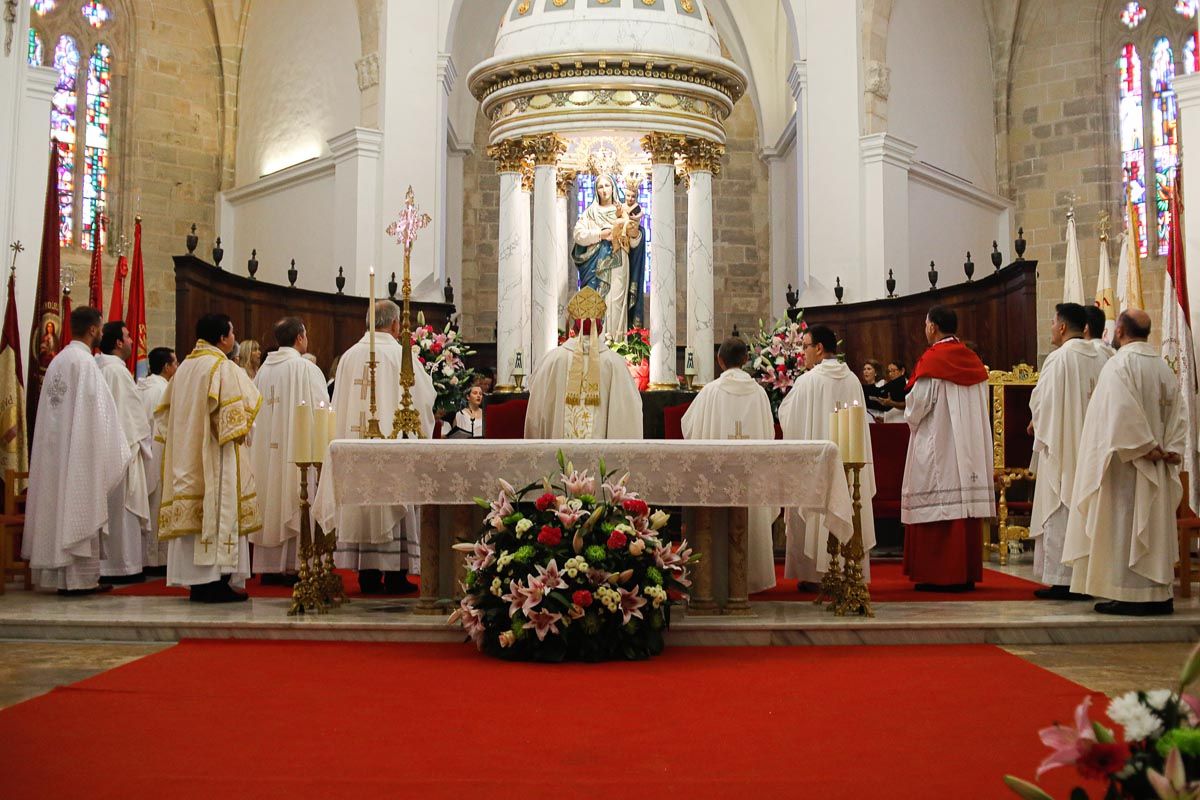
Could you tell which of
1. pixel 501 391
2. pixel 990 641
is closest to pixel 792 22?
pixel 501 391

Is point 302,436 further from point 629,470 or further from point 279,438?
point 279,438

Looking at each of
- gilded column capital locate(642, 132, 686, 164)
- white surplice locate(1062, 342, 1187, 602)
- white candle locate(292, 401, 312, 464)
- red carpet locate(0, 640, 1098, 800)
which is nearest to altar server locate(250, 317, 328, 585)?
white candle locate(292, 401, 312, 464)

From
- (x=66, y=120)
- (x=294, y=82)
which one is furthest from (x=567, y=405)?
(x=66, y=120)

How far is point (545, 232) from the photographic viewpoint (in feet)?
39.1

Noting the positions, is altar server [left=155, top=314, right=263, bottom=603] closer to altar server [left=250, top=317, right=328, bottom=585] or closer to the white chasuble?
the white chasuble

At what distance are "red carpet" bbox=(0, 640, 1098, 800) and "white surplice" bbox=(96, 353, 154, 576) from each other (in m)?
2.74

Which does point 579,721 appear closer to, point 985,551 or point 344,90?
point 985,551

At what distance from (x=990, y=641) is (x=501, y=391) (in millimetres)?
6419

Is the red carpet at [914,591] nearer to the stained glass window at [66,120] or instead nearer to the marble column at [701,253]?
the marble column at [701,253]

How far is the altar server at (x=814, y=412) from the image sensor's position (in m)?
8.07

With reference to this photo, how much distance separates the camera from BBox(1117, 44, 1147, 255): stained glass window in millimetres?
17578

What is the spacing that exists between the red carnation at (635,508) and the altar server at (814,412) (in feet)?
6.96

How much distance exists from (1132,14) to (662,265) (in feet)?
31.9

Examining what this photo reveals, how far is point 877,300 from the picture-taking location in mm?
14469
